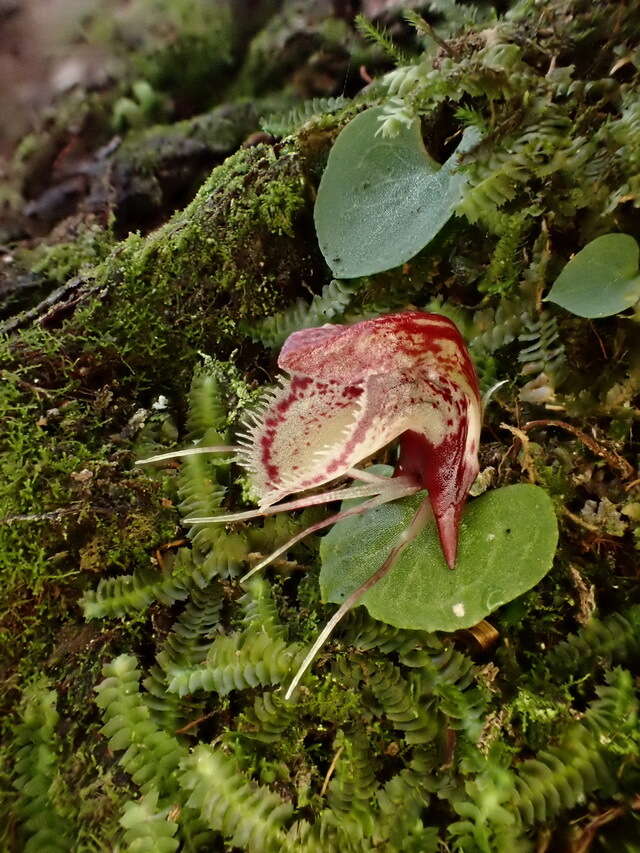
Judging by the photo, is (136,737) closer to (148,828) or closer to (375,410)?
(148,828)

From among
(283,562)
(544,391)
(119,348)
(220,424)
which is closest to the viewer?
(544,391)

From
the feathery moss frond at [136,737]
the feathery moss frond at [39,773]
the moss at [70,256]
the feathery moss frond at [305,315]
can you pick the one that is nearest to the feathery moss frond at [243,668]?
the feathery moss frond at [136,737]

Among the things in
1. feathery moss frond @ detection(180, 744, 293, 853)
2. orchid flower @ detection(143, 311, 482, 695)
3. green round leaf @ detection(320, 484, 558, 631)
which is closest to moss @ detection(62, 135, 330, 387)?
orchid flower @ detection(143, 311, 482, 695)

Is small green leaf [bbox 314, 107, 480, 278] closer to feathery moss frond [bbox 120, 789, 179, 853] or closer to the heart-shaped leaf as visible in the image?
the heart-shaped leaf

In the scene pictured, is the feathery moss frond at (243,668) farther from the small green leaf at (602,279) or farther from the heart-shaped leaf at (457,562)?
the small green leaf at (602,279)

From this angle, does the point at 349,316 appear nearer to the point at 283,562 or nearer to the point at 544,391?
the point at 544,391

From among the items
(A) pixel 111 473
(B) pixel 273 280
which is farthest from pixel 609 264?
(A) pixel 111 473

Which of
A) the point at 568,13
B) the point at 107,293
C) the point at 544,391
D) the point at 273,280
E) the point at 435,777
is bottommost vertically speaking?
the point at 435,777

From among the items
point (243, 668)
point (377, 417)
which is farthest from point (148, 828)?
point (377, 417)
